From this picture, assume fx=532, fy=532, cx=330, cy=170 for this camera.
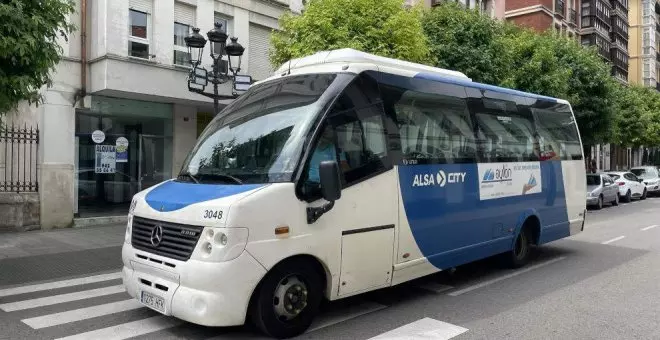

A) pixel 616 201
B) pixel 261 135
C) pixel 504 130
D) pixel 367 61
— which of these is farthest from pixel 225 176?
pixel 616 201

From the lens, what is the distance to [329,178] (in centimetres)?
483

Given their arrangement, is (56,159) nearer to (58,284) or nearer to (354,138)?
(58,284)

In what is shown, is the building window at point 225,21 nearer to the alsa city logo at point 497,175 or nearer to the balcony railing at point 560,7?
the alsa city logo at point 497,175

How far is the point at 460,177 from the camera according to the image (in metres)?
7.04

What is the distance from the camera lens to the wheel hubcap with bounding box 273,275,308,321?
502 centimetres

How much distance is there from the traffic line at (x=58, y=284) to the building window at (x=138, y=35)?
296 inches

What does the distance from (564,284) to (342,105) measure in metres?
4.30

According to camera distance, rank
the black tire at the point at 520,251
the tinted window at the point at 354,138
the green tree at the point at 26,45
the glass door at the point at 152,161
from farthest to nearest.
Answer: the glass door at the point at 152,161, the black tire at the point at 520,251, the green tree at the point at 26,45, the tinted window at the point at 354,138

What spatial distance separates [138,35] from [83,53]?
1456mm

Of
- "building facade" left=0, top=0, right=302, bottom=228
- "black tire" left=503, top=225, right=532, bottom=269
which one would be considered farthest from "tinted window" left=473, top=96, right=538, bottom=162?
"building facade" left=0, top=0, right=302, bottom=228

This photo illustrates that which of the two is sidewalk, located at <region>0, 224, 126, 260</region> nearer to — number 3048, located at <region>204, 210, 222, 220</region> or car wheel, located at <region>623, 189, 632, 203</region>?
number 3048, located at <region>204, 210, 222, 220</region>

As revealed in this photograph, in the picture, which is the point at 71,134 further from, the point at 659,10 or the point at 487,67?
the point at 659,10

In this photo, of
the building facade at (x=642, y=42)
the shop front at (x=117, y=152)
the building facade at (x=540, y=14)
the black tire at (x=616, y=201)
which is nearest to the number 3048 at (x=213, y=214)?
the shop front at (x=117, y=152)

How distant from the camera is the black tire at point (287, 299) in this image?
4910 millimetres
